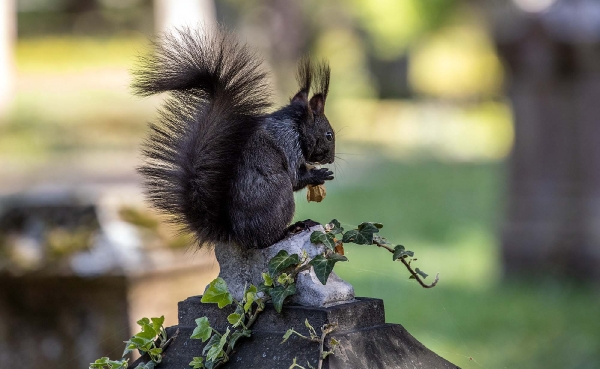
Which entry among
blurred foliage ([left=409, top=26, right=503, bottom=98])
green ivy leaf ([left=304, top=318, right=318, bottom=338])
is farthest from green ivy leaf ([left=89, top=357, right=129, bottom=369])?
blurred foliage ([left=409, top=26, right=503, bottom=98])

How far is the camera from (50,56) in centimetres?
1823

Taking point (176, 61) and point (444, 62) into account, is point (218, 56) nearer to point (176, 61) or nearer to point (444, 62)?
point (176, 61)

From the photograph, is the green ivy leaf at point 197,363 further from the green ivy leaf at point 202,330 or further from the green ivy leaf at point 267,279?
the green ivy leaf at point 267,279

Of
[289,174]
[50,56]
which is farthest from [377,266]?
[50,56]


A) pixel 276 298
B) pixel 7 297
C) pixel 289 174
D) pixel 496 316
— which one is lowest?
pixel 496 316

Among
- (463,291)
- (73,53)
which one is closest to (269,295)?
(463,291)

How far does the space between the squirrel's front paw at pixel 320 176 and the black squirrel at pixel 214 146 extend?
12 cm

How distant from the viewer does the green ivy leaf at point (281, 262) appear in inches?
62.2

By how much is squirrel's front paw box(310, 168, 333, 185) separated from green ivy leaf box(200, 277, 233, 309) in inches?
14.2

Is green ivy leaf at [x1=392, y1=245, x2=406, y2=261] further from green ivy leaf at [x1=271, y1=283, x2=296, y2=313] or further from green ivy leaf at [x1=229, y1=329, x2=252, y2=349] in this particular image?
green ivy leaf at [x1=229, y1=329, x2=252, y2=349]

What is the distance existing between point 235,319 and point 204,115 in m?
0.40

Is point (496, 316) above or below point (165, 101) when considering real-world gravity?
below

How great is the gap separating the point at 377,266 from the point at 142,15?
16.9 m

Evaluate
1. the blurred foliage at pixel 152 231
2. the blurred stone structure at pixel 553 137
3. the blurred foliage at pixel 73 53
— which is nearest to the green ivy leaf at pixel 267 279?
the blurred foliage at pixel 152 231
